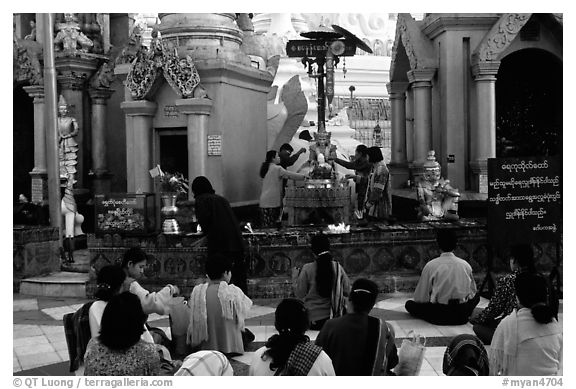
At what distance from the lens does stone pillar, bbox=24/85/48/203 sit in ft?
48.0

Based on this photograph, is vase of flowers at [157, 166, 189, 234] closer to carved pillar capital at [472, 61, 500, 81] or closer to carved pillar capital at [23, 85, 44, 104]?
carved pillar capital at [472, 61, 500, 81]

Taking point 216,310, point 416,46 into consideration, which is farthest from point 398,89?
point 216,310

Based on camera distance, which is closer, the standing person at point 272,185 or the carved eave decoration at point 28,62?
the standing person at point 272,185

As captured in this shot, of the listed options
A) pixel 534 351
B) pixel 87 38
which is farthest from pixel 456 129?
pixel 534 351

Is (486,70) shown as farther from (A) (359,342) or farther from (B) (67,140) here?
(A) (359,342)

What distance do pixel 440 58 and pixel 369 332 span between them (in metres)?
9.27

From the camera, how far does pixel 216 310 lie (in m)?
6.69

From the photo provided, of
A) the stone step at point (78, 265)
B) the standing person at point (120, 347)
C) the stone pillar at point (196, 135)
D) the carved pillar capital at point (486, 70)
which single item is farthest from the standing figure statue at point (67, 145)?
the standing person at point (120, 347)

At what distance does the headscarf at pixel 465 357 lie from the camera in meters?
4.67

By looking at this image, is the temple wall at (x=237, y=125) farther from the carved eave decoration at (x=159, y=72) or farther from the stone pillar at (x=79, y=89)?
the stone pillar at (x=79, y=89)

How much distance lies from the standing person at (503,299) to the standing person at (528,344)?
148 centimetres

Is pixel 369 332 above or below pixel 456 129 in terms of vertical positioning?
below

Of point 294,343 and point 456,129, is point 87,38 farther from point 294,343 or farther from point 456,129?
point 294,343
